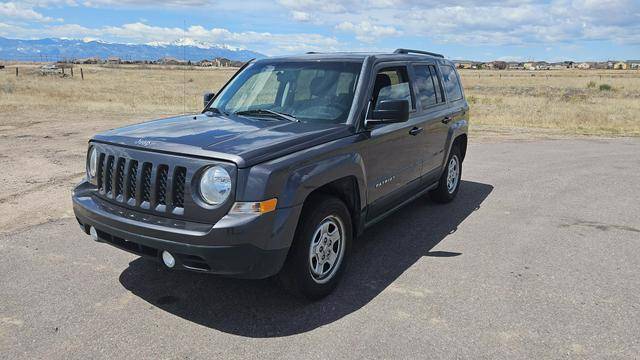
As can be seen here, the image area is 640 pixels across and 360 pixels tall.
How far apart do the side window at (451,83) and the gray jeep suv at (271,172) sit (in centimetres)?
106

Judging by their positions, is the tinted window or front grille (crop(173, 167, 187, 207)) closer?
front grille (crop(173, 167, 187, 207))

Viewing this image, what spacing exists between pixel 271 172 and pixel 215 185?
0.37m

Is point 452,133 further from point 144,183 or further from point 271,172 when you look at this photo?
point 144,183

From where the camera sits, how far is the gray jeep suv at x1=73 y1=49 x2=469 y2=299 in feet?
10.7

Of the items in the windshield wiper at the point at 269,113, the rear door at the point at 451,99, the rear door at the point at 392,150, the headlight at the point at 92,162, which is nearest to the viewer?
the headlight at the point at 92,162

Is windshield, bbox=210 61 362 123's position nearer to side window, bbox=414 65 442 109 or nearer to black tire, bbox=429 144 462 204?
side window, bbox=414 65 442 109

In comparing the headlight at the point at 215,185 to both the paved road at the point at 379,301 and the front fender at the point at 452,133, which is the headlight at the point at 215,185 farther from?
the front fender at the point at 452,133

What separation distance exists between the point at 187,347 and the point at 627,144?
522 inches

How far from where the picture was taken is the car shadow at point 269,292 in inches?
143

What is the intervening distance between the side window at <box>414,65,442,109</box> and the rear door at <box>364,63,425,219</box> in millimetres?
248

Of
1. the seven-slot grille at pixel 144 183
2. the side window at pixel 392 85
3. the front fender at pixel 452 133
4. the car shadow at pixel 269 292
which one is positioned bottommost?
the car shadow at pixel 269 292

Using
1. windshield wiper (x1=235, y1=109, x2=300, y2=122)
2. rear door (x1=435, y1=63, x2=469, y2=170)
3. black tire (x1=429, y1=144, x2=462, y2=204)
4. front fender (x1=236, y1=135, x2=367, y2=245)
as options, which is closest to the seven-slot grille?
front fender (x1=236, y1=135, x2=367, y2=245)

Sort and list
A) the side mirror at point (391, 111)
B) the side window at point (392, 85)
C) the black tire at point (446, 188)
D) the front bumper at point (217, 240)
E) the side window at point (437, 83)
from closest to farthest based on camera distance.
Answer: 1. the front bumper at point (217, 240)
2. the side mirror at point (391, 111)
3. the side window at point (392, 85)
4. the side window at point (437, 83)
5. the black tire at point (446, 188)

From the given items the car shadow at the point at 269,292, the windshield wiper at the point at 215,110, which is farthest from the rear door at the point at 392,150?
the windshield wiper at the point at 215,110
